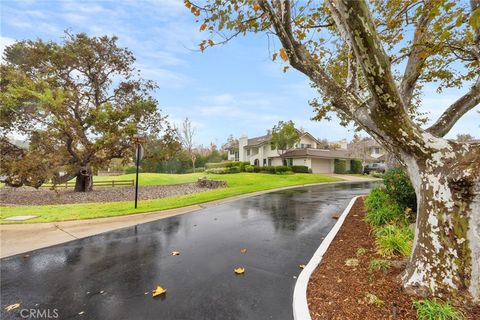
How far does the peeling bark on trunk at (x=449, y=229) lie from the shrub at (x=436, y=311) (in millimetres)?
222

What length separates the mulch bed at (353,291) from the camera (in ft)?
9.53

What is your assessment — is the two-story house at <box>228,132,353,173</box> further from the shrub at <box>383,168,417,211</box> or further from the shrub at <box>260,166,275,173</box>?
the shrub at <box>383,168,417,211</box>

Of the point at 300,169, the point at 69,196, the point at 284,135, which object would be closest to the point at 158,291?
the point at 69,196

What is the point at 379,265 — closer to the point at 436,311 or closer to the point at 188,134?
the point at 436,311

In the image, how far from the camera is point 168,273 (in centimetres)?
436

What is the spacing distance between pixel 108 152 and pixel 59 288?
16.3m

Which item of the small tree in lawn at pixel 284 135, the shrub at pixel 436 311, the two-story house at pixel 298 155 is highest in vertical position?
the small tree in lawn at pixel 284 135

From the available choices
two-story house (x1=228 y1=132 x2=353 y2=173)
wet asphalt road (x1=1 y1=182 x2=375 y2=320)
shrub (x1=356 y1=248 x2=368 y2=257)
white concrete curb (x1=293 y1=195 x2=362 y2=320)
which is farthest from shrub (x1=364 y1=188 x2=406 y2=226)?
two-story house (x1=228 y1=132 x2=353 y2=173)

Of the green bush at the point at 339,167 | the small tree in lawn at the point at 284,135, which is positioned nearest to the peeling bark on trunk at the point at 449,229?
the small tree in lawn at the point at 284,135

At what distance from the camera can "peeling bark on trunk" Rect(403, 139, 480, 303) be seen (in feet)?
9.57

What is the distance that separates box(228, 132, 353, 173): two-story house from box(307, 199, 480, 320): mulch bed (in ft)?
104

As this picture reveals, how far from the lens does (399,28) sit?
748 cm

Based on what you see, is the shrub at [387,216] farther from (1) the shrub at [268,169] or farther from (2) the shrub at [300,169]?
(2) the shrub at [300,169]

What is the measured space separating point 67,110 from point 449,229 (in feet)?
68.4
